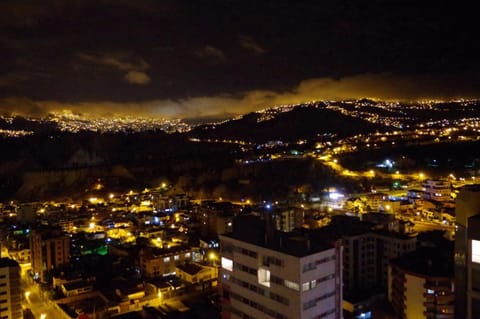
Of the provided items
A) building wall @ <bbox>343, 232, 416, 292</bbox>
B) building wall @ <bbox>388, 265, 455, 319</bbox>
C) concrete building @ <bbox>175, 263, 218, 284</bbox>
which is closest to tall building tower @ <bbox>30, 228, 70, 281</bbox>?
concrete building @ <bbox>175, 263, 218, 284</bbox>

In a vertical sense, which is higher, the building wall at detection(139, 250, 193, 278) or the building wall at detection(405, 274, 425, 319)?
the building wall at detection(405, 274, 425, 319)

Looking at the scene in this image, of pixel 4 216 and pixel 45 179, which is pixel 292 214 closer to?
pixel 4 216

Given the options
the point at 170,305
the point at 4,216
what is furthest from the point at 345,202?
the point at 4,216

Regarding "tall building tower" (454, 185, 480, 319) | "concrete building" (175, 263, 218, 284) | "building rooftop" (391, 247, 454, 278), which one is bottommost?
"concrete building" (175, 263, 218, 284)

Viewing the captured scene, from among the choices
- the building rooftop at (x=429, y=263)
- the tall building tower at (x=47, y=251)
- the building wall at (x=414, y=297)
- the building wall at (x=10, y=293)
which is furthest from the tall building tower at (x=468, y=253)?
the tall building tower at (x=47, y=251)

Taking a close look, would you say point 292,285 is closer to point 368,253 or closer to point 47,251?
point 368,253

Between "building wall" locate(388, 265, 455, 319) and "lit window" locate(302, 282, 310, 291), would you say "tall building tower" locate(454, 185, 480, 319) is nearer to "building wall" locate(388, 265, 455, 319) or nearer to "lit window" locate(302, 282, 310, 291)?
"lit window" locate(302, 282, 310, 291)

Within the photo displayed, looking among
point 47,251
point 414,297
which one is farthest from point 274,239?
A: point 47,251
